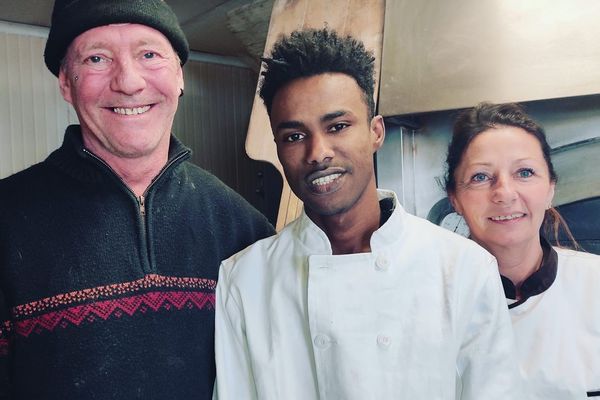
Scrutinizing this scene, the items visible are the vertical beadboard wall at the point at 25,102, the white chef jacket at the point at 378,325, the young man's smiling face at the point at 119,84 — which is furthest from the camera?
the vertical beadboard wall at the point at 25,102

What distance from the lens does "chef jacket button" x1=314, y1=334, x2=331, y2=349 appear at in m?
0.93

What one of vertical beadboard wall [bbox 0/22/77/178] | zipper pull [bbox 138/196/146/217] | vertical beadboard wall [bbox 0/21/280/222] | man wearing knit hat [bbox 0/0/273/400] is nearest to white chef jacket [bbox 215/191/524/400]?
man wearing knit hat [bbox 0/0/273/400]

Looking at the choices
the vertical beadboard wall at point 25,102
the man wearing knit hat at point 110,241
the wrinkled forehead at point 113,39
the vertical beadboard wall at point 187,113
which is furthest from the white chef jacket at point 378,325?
the vertical beadboard wall at point 25,102

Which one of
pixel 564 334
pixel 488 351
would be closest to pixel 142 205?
pixel 488 351

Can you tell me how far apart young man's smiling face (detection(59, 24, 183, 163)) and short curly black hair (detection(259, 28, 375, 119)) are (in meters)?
0.22

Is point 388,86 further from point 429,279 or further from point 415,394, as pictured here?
point 415,394

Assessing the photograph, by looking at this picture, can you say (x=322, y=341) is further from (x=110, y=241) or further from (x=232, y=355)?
(x=110, y=241)

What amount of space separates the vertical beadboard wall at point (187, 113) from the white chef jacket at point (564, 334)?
1.20 metres

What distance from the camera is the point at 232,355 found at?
1.03 metres

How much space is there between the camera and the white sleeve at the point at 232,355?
1015mm

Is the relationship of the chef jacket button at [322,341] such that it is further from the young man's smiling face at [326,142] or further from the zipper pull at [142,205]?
the zipper pull at [142,205]

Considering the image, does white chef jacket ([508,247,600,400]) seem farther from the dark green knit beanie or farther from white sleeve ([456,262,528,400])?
the dark green knit beanie

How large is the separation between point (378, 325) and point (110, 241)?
512 millimetres

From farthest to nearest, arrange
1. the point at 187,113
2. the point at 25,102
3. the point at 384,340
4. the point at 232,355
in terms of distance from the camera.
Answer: the point at 187,113 < the point at 25,102 < the point at 232,355 < the point at 384,340
